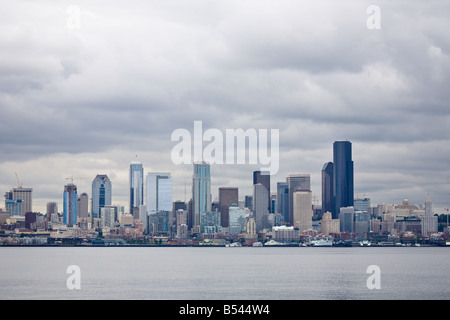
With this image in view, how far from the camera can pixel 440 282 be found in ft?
410

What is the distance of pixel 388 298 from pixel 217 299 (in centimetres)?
2317
